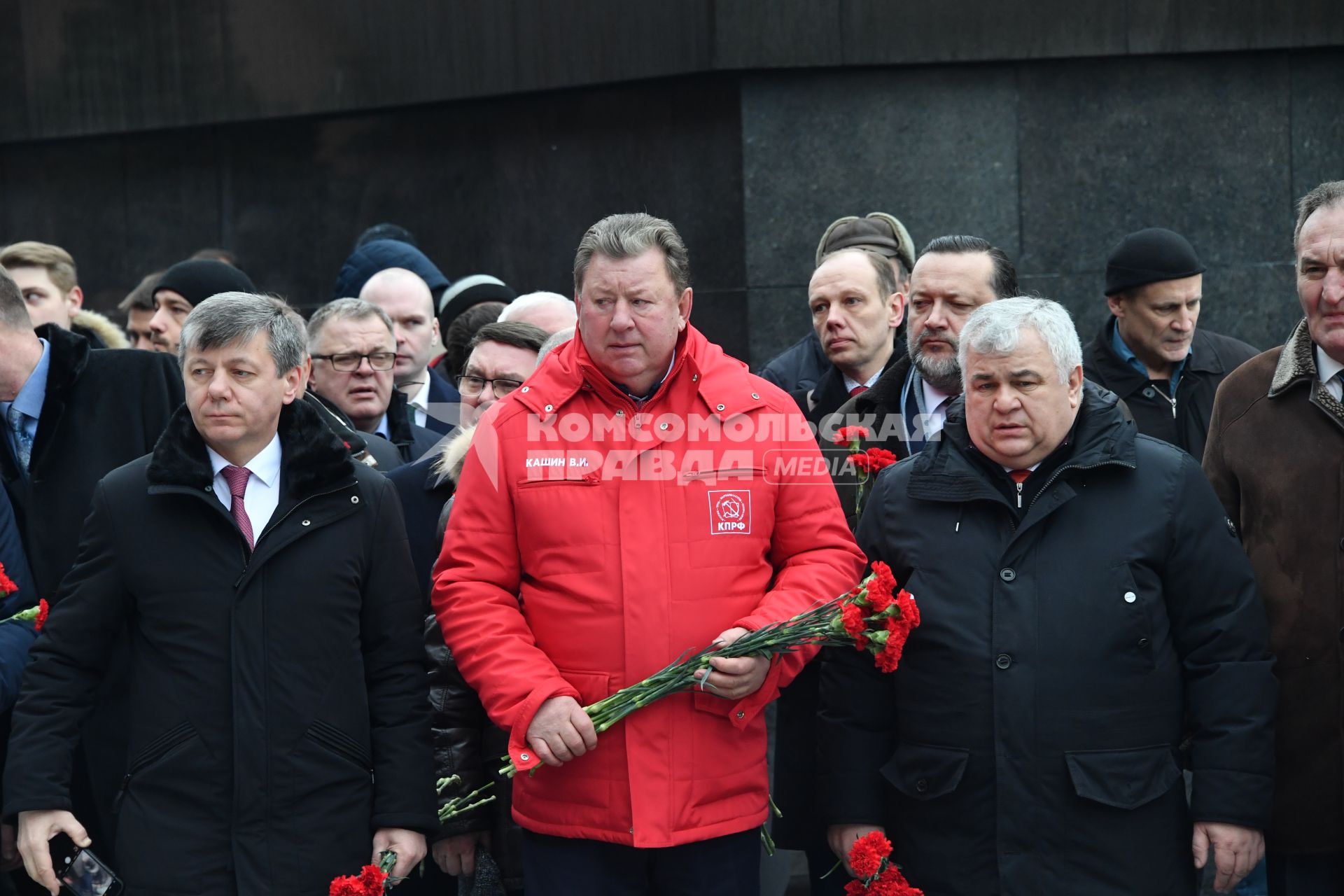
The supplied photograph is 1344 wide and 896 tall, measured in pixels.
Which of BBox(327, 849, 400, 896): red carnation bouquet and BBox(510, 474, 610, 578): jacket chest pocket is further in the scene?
BBox(510, 474, 610, 578): jacket chest pocket

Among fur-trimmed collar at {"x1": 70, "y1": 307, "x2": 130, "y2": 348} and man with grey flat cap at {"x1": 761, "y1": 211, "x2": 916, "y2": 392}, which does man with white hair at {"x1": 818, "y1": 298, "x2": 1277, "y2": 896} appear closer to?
man with grey flat cap at {"x1": 761, "y1": 211, "x2": 916, "y2": 392}

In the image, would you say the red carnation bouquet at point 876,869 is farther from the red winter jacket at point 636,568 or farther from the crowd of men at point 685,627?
the red winter jacket at point 636,568

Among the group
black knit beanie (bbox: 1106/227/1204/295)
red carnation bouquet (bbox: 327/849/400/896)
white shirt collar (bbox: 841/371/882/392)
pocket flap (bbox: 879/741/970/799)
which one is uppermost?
black knit beanie (bbox: 1106/227/1204/295)

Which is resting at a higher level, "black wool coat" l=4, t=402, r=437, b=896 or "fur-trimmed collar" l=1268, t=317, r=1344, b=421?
"fur-trimmed collar" l=1268, t=317, r=1344, b=421

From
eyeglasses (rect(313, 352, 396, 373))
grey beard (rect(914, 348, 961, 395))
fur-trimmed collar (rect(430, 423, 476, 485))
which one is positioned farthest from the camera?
eyeglasses (rect(313, 352, 396, 373))

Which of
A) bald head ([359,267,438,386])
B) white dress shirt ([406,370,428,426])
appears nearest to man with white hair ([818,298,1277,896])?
white dress shirt ([406,370,428,426])

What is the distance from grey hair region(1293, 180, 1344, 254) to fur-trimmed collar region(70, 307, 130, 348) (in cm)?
557

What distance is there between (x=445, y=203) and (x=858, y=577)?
607 centimetres

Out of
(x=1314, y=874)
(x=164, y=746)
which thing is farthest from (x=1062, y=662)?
(x=164, y=746)

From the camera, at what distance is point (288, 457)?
4.01m

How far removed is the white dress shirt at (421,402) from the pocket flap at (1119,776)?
356cm

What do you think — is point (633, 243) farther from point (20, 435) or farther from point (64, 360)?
point (20, 435)

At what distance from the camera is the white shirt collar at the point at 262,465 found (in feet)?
13.2

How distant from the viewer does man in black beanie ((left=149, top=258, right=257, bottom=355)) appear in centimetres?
681
